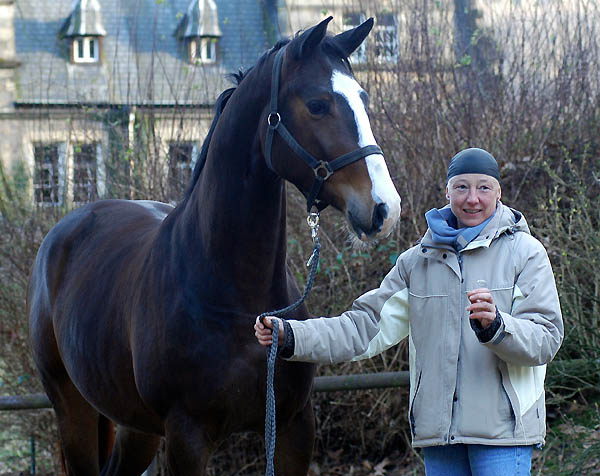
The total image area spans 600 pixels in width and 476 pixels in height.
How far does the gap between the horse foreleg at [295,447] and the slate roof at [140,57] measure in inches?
59.7

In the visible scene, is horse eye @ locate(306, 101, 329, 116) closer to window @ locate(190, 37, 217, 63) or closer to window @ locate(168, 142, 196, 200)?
window @ locate(168, 142, 196, 200)

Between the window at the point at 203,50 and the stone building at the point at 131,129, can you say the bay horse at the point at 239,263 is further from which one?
the window at the point at 203,50

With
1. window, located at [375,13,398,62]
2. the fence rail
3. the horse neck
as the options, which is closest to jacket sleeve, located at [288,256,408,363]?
the horse neck

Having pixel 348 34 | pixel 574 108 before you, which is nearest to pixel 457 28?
pixel 574 108

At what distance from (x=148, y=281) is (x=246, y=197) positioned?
0.56 meters

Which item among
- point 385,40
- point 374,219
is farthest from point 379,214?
point 385,40

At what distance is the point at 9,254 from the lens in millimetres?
6051

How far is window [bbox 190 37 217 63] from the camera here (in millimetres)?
7777

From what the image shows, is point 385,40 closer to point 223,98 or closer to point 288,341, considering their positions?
point 223,98

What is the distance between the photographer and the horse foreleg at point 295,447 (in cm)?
301

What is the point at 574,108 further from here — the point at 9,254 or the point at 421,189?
the point at 9,254

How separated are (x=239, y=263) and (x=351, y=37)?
0.85 meters

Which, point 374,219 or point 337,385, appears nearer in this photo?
point 374,219

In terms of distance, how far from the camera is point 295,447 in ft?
9.87
